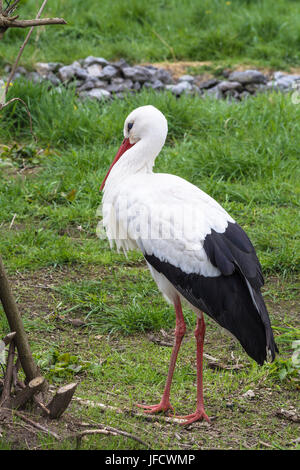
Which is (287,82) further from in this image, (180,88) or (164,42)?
(164,42)

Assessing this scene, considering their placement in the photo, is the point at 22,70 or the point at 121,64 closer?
the point at 22,70

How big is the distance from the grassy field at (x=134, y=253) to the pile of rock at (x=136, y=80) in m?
0.43

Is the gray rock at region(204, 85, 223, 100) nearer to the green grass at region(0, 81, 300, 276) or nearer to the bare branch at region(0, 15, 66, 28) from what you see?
the green grass at region(0, 81, 300, 276)

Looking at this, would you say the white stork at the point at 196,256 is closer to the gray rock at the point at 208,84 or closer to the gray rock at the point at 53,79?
the gray rock at the point at 53,79

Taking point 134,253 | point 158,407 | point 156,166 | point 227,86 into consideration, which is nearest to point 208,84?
point 227,86

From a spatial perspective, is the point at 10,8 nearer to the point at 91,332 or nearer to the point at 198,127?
the point at 91,332

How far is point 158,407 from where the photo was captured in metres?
3.26

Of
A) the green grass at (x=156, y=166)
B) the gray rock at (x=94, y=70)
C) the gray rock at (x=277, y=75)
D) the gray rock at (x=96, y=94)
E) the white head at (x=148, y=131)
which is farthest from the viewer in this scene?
the gray rock at (x=277, y=75)

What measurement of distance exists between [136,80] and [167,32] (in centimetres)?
173

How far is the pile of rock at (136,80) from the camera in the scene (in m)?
7.27

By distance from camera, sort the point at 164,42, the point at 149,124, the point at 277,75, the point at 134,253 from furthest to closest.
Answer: the point at 164,42 < the point at 277,75 < the point at 134,253 < the point at 149,124

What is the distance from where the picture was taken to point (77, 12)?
9172 millimetres

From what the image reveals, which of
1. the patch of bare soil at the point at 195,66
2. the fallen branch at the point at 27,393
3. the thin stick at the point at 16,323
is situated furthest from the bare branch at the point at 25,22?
the patch of bare soil at the point at 195,66

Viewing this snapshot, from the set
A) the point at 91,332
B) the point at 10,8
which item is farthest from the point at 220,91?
the point at 10,8
